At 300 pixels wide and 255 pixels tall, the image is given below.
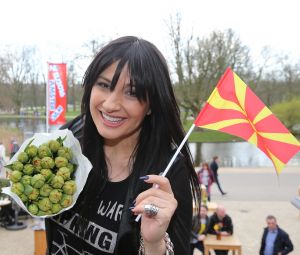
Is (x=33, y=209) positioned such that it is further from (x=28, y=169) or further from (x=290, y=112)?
(x=290, y=112)

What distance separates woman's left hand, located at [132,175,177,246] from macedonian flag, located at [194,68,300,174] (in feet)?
1.73

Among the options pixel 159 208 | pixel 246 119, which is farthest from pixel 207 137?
pixel 159 208

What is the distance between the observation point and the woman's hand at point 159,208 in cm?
120

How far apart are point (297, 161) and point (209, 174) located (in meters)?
10.7

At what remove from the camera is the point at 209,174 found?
10.7m

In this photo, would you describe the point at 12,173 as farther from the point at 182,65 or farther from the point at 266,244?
the point at 182,65

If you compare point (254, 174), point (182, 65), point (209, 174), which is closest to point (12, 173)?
point (209, 174)

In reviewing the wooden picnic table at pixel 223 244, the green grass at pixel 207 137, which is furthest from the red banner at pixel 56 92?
the green grass at pixel 207 137

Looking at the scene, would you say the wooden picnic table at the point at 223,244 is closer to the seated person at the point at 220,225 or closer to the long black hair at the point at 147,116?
the seated person at the point at 220,225

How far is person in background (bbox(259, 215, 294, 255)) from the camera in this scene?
5.95 meters

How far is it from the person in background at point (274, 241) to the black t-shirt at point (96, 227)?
5.13 metres

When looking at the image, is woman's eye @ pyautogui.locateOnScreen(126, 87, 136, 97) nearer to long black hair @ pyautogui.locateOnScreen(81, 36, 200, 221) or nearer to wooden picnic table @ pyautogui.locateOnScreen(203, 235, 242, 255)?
long black hair @ pyautogui.locateOnScreen(81, 36, 200, 221)

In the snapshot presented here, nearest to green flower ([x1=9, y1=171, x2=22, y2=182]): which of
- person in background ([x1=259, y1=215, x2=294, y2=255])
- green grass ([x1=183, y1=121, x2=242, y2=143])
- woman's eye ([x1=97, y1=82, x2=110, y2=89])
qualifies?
woman's eye ([x1=97, y1=82, x2=110, y2=89])

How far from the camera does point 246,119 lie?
66.8 inches
